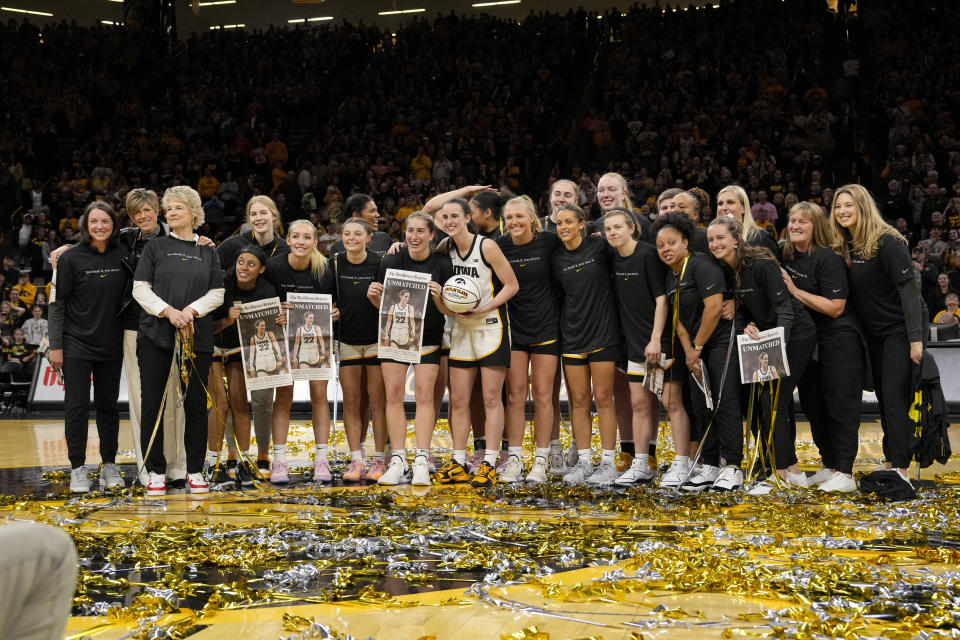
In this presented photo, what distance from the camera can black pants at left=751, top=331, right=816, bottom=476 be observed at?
6.00 metres

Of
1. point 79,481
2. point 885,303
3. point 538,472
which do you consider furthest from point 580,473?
point 79,481

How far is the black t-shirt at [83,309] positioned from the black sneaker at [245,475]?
1127mm

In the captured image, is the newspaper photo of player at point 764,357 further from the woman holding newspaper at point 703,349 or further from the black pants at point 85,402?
the black pants at point 85,402

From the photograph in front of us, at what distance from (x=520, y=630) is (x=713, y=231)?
12.0 feet

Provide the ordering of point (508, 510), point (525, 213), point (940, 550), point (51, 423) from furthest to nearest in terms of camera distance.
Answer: point (51, 423) → point (525, 213) → point (508, 510) → point (940, 550)

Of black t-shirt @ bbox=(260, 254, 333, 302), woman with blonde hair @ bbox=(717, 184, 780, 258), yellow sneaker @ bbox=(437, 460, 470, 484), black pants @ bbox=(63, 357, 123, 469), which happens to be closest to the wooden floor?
yellow sneaker @ bbox=(437, 460, 470, 484)

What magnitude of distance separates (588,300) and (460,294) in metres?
0.89

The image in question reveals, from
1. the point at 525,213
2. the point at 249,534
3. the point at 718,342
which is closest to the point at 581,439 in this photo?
the point at 718,342

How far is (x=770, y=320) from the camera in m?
6.03

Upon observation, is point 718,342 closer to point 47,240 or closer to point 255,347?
point 255,347

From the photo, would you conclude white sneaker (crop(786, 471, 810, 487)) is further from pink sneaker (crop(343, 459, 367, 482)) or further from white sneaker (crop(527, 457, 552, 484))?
pink sneaker (crop(343, 459, 367, 482))

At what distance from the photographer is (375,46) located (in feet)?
75.3

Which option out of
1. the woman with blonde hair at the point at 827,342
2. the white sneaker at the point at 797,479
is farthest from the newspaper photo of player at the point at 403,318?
the white sneaker at the point at 797,479

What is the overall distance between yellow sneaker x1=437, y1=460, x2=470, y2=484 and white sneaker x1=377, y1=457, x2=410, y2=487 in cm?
24
